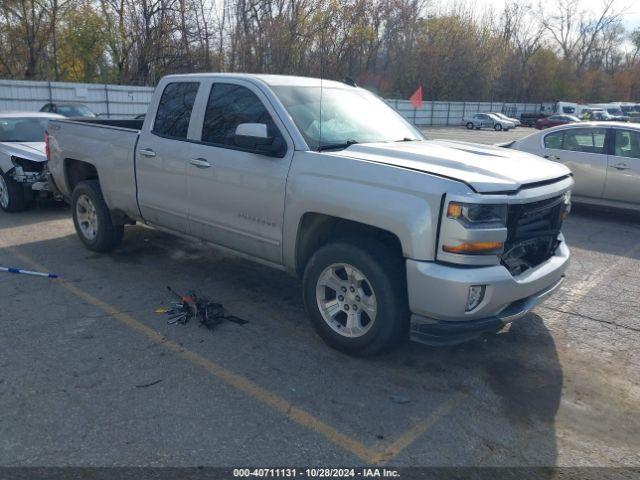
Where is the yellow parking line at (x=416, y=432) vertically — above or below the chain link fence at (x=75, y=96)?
below

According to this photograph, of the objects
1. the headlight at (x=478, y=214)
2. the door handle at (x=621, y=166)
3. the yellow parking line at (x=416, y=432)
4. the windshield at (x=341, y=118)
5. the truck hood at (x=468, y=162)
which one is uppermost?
the windshield at (x=341, y=118)

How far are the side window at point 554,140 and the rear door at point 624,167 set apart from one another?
87cm

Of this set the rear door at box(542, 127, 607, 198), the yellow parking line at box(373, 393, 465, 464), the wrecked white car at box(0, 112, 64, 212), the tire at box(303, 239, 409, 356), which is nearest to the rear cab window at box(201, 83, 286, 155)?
the tire at box(303, 239, 409, 356)

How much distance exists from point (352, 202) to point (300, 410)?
1444mm

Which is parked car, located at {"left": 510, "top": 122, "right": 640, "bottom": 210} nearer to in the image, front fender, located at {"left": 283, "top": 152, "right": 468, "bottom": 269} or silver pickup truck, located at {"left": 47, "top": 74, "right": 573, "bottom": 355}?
silver pickup truck, located at {"left": 47, "top": 74, "right": 573, "bottom": 355}

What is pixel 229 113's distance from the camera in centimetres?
495

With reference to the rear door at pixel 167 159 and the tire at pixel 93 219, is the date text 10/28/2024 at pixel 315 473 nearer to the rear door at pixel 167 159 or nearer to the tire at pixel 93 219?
the rear door at pixel 167 159

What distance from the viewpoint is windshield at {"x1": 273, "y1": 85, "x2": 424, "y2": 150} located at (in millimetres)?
4535

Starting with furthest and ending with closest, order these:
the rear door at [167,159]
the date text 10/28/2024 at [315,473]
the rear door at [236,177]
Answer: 1. the rear door at [167,159]
2. the rear door at [236,177]
3. the date text 10/28/2024 at [315,473]

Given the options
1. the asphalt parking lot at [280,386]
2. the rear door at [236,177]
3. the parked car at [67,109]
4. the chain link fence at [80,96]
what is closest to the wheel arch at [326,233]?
the rear door at [236,177]

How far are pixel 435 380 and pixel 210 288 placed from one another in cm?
262

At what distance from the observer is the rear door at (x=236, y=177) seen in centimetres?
447

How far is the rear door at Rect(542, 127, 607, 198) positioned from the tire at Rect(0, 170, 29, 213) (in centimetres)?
874

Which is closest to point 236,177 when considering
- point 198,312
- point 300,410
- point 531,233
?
point 198,312
